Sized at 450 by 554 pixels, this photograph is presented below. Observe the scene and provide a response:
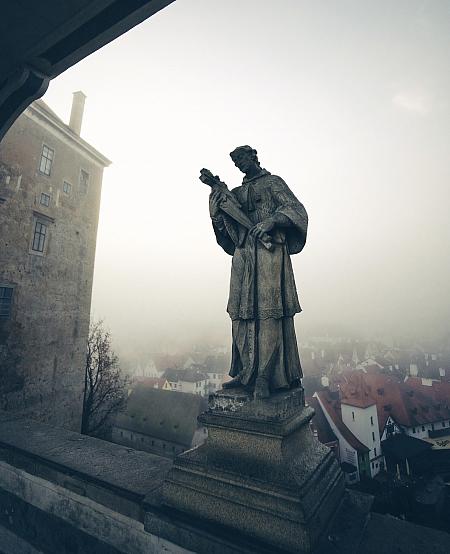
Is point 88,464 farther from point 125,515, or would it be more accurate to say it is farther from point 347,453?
point 347,453

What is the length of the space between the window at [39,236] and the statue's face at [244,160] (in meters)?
14.2

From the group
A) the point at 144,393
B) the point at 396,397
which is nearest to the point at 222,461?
the point at 144,393

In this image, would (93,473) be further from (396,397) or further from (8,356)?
(396,397)

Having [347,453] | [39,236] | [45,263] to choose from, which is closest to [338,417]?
[347,453]

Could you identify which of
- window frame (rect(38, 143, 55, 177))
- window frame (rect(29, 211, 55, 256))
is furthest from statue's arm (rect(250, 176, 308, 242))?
window frame (rect(38, 143, 55, 177))

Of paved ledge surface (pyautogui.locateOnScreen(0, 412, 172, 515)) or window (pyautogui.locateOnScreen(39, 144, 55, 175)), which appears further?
window (pyautogui.locateOnScreen(39, 144, 55, 175))

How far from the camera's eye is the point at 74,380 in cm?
1577

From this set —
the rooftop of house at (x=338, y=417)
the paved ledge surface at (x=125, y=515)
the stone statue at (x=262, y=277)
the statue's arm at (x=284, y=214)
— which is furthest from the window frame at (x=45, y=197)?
the rooftop of house at (x=338, y=417)

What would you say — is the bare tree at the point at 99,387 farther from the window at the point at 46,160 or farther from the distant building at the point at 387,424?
the distant building at the point at 387,424

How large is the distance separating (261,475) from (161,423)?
1106 inches

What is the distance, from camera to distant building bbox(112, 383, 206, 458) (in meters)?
25.3

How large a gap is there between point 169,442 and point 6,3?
93.3ft

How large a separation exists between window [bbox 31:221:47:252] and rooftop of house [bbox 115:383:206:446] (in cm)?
1840

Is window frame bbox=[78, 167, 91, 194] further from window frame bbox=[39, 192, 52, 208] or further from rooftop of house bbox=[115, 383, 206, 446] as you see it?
rooftop of house bbox=[115, 383, 206, 446]
